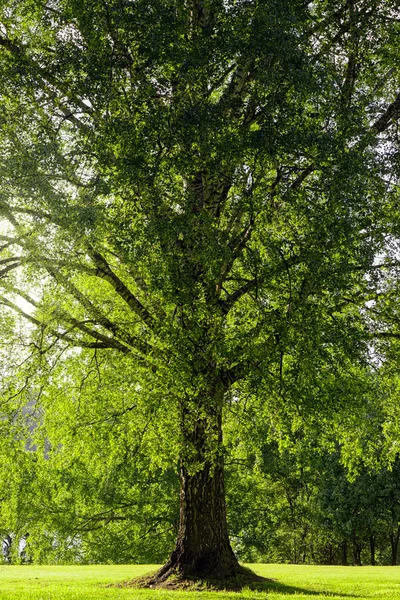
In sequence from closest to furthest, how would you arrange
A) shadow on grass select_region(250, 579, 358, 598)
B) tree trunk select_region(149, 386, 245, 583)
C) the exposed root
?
the exposed root
shadow on grass select_region(250, 579, 358, 598)
tree trunk select_region(149, 386, 245, 583)

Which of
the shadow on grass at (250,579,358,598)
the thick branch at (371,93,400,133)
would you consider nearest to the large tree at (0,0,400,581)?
the thick branch at (371,93,400,133)

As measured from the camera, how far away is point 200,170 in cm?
1399

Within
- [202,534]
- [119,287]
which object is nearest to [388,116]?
[119,287]

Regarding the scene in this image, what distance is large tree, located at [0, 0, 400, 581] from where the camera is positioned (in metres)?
12.9

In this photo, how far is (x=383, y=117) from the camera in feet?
53.4

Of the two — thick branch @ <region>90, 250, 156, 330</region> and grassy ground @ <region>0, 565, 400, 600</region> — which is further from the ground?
thick branch @ <region>90, 250, 156, 330</region>

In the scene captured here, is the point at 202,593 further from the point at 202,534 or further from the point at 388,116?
the point at 388,116

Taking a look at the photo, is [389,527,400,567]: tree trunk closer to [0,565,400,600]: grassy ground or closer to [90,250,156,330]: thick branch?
[0,565,400,600]: grassy ground

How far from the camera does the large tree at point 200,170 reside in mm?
12867

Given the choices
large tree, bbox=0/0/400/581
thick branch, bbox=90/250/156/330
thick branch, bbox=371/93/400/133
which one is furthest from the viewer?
thick branch, bbox=90/250/156/330

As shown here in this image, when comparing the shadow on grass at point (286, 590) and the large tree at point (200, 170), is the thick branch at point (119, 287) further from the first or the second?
the shadow on grass at point (286, 590)

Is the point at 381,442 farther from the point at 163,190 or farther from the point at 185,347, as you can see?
the point at 163,190

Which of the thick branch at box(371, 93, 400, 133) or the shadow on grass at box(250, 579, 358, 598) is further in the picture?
the shadow on grass at box(250, 579, 358, 598)

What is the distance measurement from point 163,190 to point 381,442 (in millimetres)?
12997
